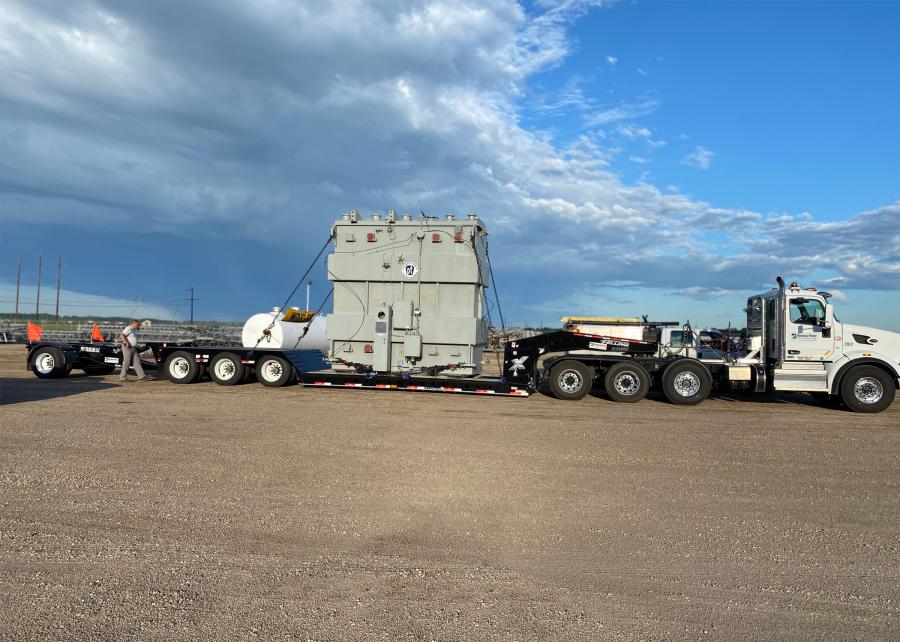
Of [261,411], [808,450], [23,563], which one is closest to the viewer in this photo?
[23,563]

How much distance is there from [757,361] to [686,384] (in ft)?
5.73

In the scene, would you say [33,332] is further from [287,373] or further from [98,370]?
[287,373]

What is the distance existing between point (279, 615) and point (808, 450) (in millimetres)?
7923

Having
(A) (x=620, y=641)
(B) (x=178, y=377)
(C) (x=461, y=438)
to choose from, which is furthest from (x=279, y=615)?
(B) (x=178, y=377)

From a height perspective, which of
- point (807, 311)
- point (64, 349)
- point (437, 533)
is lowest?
point (437, 533)

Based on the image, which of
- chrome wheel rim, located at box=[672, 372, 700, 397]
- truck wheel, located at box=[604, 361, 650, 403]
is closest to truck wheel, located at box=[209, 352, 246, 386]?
truck wheel, located at box=[604, 361, 650, 403]

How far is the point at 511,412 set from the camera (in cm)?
1184

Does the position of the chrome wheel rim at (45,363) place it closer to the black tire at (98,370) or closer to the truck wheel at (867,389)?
the black tire at (98,370)

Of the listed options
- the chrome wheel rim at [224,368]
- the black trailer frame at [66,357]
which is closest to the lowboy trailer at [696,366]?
the chrome wheel rim at [224,368]

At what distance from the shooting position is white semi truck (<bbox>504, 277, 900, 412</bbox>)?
42.7 ft

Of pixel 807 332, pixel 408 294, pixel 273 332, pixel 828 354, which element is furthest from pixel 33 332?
pixel 828 354

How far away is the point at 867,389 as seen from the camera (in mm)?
13016

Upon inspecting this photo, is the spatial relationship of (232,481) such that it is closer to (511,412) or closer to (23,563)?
(23,563)

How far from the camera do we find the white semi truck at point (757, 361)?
1300 centimetres
